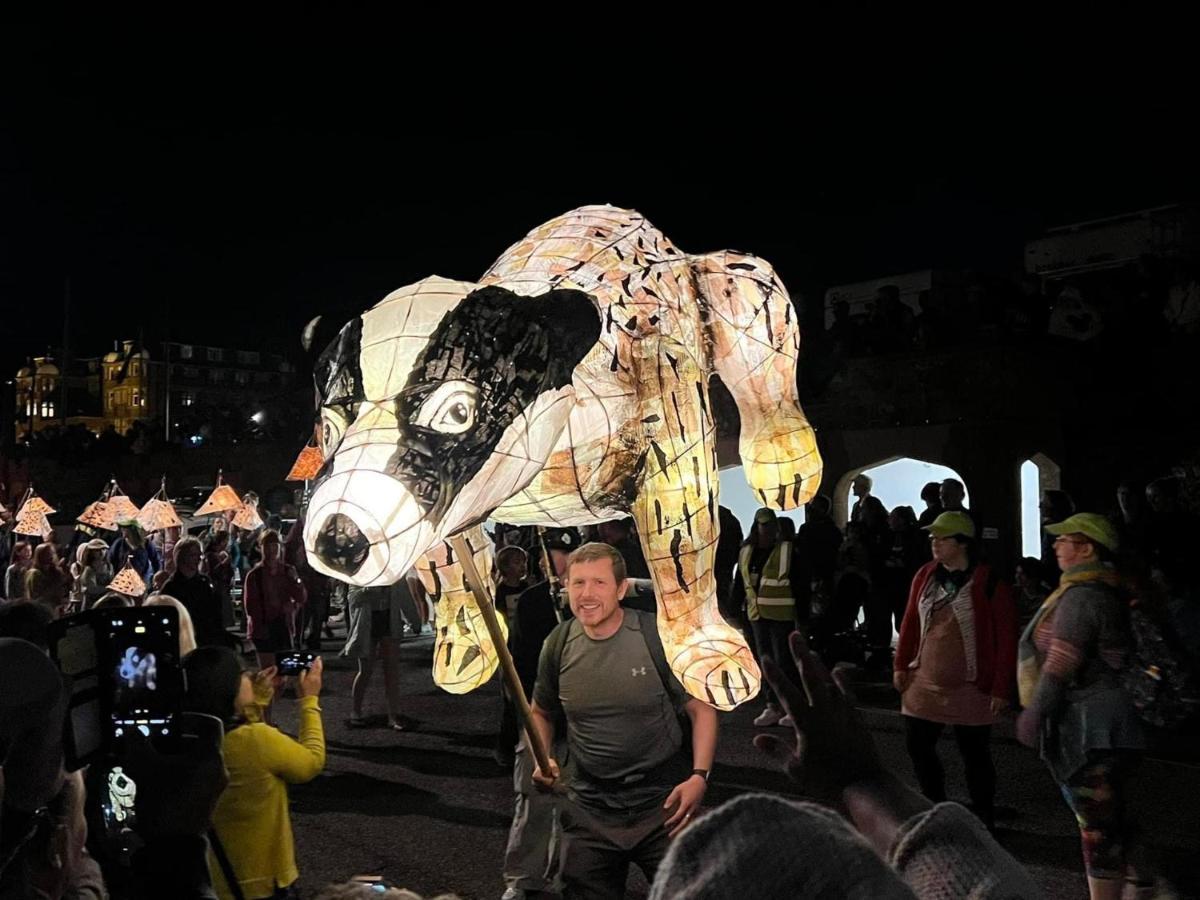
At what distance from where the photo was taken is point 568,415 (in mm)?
3012

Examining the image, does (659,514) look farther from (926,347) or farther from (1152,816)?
(926,347)

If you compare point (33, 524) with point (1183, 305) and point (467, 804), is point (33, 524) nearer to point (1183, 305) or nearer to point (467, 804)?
point (467, 804)

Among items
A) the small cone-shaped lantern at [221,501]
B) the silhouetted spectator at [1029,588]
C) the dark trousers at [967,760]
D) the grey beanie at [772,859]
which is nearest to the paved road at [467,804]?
the dark trousers at [967,760]

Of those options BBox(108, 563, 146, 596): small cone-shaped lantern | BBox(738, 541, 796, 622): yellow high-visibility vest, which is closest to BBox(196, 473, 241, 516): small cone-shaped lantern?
BBox(108, 563, 146, 596): small cone-shaped lantern

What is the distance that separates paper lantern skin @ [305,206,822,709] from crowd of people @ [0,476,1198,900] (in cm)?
25

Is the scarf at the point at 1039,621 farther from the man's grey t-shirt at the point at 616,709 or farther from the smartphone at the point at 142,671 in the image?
the smartphone at the point at 142,671

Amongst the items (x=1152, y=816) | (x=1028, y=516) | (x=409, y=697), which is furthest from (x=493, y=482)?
(x=1028, y=516)

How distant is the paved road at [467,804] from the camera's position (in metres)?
4.27

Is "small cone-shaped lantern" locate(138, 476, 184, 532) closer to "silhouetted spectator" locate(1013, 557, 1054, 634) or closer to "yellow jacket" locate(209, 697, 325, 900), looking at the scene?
"silhouetted spectator" locate(1013, 557, 1054, 634)

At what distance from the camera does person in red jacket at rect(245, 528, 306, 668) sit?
7242 millimetres

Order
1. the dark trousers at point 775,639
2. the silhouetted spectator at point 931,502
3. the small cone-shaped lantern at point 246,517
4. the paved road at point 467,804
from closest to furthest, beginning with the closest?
the paved road at point 467,804 → the dark trousers at point 775,639 → the silhouetted spectator at point 931,502 → the small cone-shaped lantern at point 246,517

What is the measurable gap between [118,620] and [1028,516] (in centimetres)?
827

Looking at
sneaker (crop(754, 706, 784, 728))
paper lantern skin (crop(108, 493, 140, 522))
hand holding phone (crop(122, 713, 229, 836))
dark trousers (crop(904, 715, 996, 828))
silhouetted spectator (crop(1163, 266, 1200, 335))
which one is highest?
silhouetted spectator (crop(1163, 266, 1200, 335))

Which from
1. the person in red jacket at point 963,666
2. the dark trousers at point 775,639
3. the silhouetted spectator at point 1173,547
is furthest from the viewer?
the dark trousers at point 775,639
